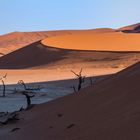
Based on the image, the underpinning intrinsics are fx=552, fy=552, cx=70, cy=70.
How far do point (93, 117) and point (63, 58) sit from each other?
202 ft

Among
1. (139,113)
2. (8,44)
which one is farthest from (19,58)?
(139,113)

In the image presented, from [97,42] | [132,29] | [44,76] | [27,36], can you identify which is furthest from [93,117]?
[132,29]

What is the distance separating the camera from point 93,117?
10.6 m

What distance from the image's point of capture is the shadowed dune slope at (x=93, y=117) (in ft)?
28.5

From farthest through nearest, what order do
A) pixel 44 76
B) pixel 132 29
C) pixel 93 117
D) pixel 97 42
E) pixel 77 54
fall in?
pixel 132 29
pixel 97 42
pixel 77 54
pixel 44 76
pixel 93 117

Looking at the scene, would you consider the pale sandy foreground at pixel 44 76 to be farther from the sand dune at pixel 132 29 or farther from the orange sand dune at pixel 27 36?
the sand dune at pixel 132 29

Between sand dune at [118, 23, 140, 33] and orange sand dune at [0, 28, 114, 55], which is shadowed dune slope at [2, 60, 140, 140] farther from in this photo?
sand dune at [118, 23, 140, 33]

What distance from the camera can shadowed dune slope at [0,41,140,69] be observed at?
64.1 meters

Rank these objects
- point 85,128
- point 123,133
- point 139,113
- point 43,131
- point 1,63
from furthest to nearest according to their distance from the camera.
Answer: point 1,63, point 43,131, point 85,128, point 139,113, point 123,133

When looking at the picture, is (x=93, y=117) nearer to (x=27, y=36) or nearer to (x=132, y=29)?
(x=27, y=36)

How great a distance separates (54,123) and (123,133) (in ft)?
13.3

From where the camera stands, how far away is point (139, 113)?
8.74 metres

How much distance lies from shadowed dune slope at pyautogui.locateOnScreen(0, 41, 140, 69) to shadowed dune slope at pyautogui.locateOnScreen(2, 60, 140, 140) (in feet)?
141

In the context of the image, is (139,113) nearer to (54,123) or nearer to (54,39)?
(54,123)
